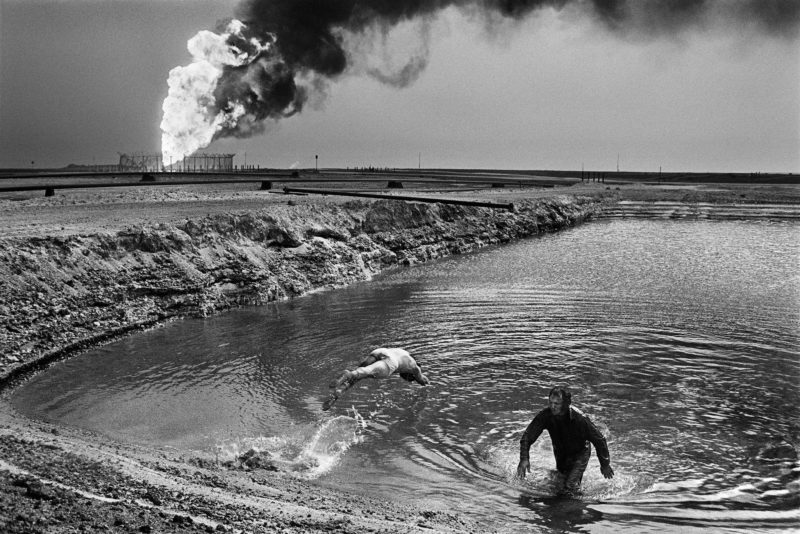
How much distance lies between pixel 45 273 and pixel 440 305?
11.3m

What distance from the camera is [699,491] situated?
962cm

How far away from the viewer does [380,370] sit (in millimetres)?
12008

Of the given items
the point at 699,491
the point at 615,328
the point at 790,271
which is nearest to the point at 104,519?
the point at 699,491

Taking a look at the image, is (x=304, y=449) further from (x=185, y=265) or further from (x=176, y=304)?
(x=185, y=265)

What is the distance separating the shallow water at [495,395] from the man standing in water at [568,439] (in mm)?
260

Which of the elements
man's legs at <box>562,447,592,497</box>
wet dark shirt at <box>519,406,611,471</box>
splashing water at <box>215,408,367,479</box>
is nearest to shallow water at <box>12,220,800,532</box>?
splashing water at <box>215,408,367,479</box>

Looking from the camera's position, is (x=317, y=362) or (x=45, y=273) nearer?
(x=317, y=362)

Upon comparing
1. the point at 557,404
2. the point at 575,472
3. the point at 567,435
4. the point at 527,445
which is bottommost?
the point at 575,472

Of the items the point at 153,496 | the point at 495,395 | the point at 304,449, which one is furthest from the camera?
the point at 495,395

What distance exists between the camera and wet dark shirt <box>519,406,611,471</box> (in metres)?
9.79

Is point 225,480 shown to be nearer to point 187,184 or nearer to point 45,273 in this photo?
point 45,273

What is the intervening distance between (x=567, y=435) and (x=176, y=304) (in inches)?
537

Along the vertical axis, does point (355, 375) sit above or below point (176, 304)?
above

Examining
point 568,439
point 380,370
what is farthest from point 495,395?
point 568,439
